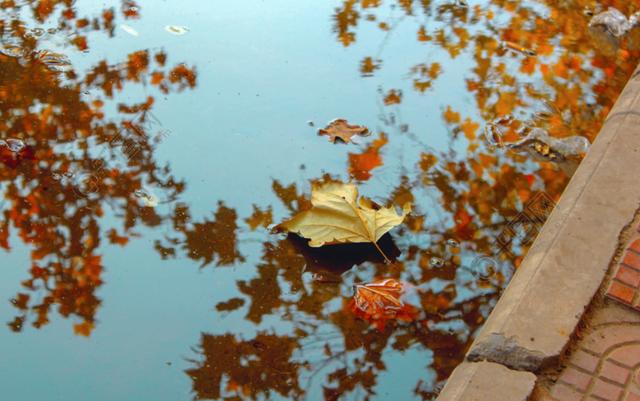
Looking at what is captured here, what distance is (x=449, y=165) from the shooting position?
345 centimetres

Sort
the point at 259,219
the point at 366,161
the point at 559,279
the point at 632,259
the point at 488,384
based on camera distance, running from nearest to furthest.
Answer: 1. the point at 488,384
2. the point at 559,279
3. the point at 632,259
4. the point at 259,219
5. the point at 366,161

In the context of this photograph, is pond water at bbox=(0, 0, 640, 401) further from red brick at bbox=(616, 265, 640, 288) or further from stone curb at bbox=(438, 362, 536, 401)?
red brick at bbox=(616, 265, 640, 288)

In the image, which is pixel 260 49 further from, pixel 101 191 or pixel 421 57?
pixel 101 191

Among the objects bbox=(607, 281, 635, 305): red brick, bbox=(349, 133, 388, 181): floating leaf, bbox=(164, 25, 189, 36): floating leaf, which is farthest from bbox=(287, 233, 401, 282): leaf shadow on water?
bbox=(164, 25, 189, 36): floating leaf

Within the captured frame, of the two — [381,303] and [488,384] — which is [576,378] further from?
[381,303]

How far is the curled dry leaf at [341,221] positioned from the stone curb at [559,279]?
639 millimetres

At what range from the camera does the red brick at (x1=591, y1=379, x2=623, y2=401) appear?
87.4 inches

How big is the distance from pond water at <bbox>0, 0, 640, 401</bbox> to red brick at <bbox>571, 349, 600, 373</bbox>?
446 mm

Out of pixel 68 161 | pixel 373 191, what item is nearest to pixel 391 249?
pixel 373 191

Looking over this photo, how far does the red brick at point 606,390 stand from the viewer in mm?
2219

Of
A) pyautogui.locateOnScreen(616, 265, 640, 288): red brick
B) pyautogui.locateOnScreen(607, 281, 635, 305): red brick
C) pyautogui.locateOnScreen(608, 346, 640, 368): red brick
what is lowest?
pyautogui.locateOnScreen(608, 346, 640, 368): red brick

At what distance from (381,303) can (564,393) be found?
81 centimetres

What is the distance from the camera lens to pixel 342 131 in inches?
143

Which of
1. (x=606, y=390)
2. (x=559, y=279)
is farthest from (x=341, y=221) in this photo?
(x=606, y=390)
